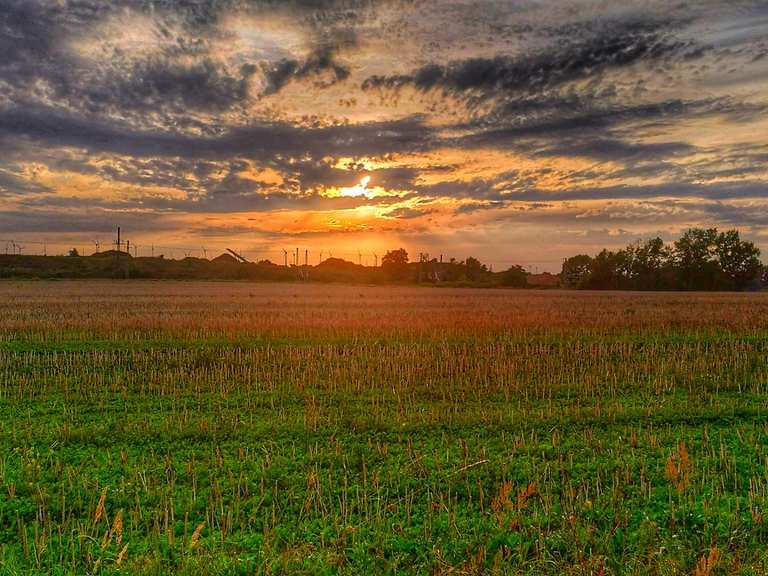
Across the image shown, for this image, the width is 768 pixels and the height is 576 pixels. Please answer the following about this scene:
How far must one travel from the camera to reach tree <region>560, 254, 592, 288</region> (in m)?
108

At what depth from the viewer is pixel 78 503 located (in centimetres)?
672

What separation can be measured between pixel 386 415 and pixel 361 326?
1423 cm

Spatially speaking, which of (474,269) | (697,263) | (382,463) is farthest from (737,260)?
(382,463)

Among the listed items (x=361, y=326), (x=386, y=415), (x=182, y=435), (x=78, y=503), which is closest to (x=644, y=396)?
(x=386, y=415)

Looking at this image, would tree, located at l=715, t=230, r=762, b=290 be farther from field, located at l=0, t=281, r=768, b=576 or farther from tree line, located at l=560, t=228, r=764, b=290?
field, located at l=0, t=281, r=768, b=576

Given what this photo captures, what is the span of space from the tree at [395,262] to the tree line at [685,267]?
44203 millimetres

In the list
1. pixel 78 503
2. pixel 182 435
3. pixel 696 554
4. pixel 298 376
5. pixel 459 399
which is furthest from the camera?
pixel 298 376

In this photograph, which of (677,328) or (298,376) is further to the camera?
(677,328)

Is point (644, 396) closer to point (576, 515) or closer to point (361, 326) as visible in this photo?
point (576, 515)

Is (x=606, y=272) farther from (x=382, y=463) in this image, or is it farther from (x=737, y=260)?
(x=382, y=463)

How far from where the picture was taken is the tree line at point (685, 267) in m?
99.5

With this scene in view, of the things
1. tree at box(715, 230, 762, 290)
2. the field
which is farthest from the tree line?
the field

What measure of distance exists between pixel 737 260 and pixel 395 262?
7387 centimetres

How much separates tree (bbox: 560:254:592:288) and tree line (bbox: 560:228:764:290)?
1.80 feet
